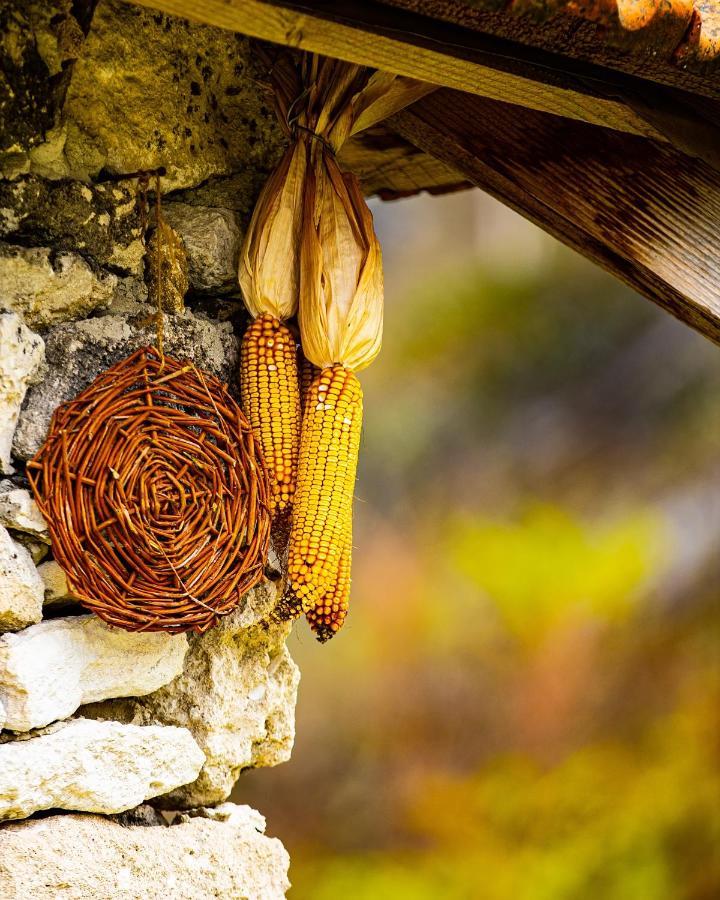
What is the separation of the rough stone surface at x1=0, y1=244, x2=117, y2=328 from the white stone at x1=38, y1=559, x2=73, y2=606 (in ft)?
0.92

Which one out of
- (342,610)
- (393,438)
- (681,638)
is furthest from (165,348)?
(681,638)

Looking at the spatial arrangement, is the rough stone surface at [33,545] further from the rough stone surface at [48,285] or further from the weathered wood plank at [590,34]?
the weathered wood plank at [590,34]

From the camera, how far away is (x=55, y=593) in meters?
1.10

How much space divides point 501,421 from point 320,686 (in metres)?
1.02

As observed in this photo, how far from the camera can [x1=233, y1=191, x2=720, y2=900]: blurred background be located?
10.0 feet

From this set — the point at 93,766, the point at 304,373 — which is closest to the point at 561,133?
the point at 304,373

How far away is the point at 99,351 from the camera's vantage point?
118cm

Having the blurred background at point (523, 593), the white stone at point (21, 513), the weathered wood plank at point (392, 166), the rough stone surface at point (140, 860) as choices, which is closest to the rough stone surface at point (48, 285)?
the white stone at point (21, 513)

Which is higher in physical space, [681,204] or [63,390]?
[681,204]

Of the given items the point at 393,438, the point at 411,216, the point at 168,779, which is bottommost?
the point at 168,779

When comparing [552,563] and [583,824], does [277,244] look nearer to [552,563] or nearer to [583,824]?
[552,563]

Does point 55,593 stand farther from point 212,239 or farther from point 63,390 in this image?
point 212,239

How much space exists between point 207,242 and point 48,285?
0.76ft

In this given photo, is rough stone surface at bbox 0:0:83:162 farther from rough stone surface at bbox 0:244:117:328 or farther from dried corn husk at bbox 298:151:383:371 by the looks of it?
dried corn husk at bbox 298:151:383:371
